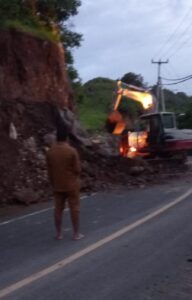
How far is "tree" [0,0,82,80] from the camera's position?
2769 cm

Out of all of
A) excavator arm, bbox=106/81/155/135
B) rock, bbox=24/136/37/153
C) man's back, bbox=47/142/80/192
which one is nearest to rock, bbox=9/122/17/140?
rock, bbox=24/136/37/153

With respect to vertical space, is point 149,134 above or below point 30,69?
below

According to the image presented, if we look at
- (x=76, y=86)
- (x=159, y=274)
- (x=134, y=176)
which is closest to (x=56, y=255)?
(x=159, y=274)

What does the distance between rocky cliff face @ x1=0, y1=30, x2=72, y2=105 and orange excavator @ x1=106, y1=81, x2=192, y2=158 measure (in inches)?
128

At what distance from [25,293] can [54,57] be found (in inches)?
791

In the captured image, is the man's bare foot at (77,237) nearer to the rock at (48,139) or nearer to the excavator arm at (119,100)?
the rock at (48,139)

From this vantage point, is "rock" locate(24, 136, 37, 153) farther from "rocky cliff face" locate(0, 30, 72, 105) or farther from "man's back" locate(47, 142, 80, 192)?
"man's back" locate(47, 142, 80, 192)

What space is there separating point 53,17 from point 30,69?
22.7 feet

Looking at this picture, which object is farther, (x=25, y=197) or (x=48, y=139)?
(x=48, y=139)

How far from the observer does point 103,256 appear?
997 cm

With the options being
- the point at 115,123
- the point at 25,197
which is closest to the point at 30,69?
the point at 115,123

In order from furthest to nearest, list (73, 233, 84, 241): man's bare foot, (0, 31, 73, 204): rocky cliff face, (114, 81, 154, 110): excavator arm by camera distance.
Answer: (114, 81, 154, 110): excavator arm
(0, 31, 73, 204): rocky cliff face
(73, 233, 84, 241): man's bare foot

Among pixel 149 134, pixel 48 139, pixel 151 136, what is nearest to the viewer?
pixel 48 139

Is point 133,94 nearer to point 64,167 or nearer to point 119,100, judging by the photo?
point 119,100
